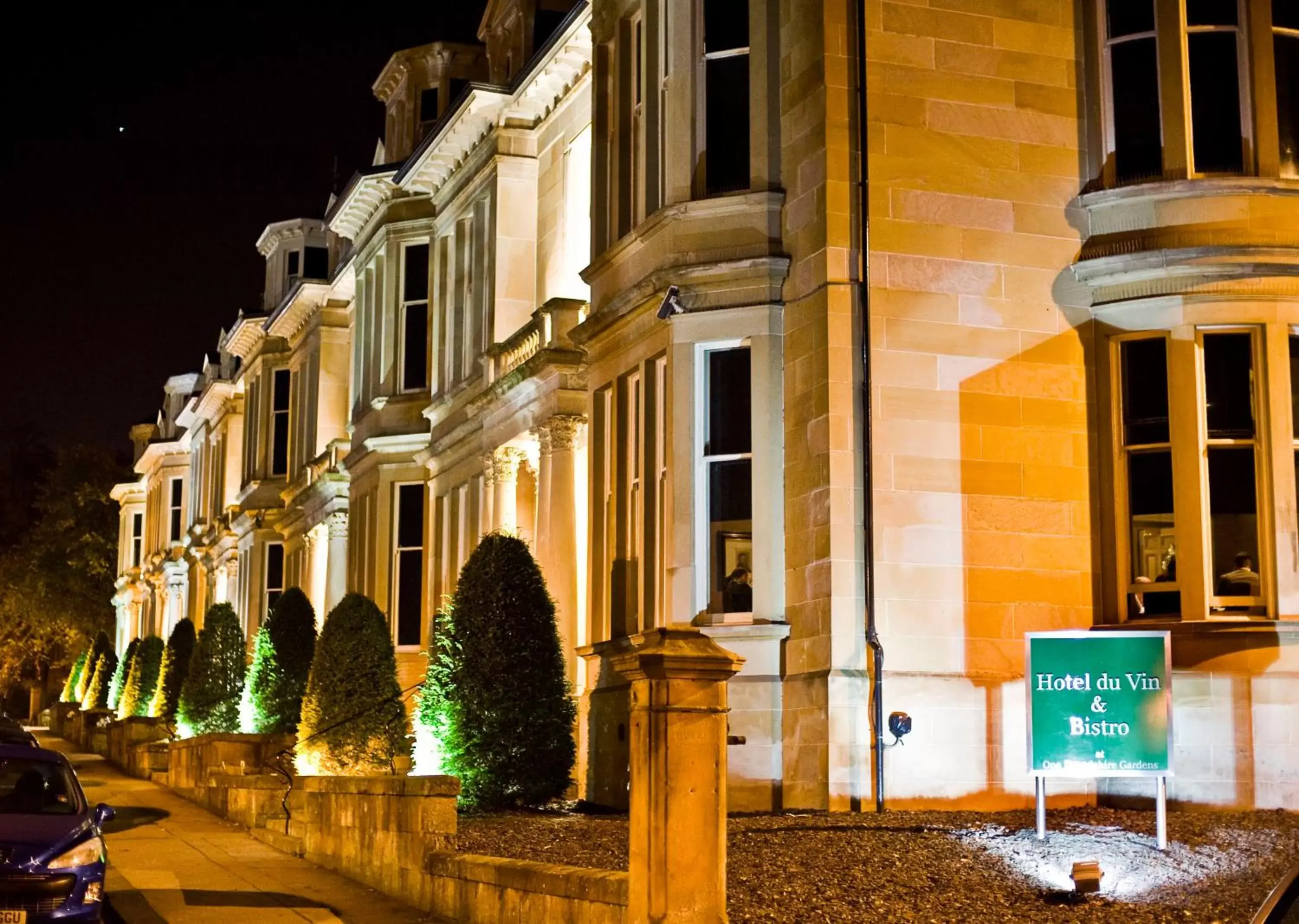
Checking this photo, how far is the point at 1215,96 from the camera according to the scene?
1772 cm

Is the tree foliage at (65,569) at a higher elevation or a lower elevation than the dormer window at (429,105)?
lower

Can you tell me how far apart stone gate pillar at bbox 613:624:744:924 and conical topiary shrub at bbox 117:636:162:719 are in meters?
32.6

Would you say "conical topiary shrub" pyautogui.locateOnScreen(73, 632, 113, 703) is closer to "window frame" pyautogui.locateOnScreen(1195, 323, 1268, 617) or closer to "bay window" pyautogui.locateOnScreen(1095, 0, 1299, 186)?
"bay window" pyautogui.locateOnScreen(1095, 0, 1299, 186)

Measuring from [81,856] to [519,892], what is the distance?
381 cm

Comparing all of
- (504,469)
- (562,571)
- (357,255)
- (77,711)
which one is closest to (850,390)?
(562,571)

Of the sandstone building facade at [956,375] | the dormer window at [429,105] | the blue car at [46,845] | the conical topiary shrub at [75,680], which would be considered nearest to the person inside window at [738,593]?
the sandstone building facade at [956,375]

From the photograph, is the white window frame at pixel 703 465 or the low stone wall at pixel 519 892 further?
the white window frame at pixel 703 465

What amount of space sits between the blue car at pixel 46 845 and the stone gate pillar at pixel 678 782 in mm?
5214

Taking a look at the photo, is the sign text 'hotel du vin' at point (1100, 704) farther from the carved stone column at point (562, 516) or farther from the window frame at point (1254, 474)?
the carved stone column at point (562, 516)

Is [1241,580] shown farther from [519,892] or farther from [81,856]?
[81,856]

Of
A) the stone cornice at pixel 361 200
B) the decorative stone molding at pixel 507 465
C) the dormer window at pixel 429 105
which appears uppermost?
the dormer window at pixel 429 105

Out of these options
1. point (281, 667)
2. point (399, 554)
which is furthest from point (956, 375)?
point (399, 554)

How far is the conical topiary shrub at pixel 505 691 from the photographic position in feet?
60.2

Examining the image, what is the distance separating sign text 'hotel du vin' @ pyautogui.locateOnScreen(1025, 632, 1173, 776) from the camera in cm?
1355
